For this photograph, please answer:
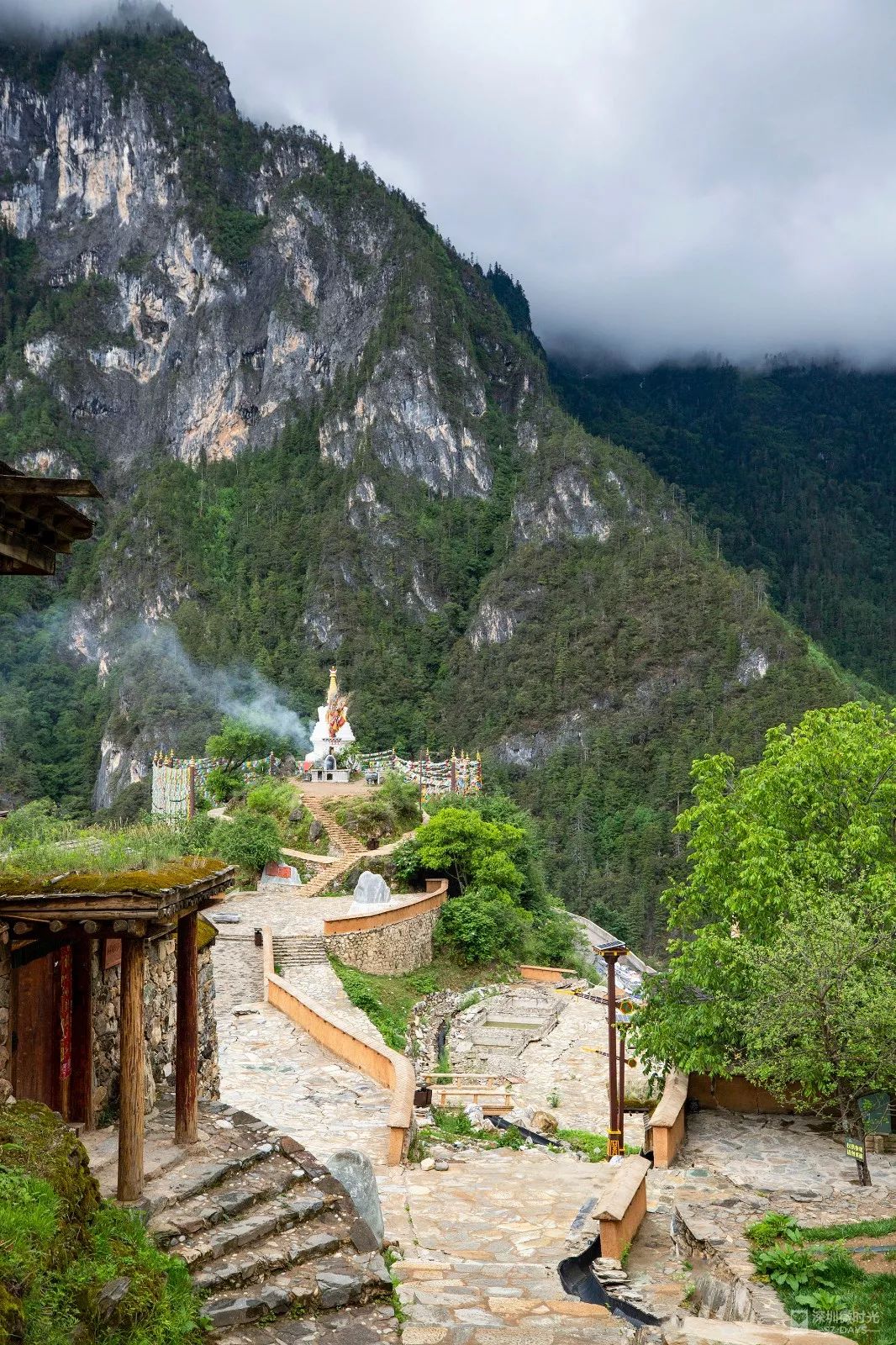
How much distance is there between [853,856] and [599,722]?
82779 mm

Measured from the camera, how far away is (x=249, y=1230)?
6945 mm

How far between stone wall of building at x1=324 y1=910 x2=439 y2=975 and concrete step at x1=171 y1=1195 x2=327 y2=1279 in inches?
620

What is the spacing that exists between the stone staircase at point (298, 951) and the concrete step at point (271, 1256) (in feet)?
48.1

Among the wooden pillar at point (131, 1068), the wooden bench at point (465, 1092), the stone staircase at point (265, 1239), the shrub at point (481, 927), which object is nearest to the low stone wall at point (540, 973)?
the shrub at point (481, 927)

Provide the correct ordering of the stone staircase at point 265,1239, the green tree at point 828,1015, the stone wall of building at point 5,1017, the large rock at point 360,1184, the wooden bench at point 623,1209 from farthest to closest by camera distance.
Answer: the green tree at point 828,1015, the wooden bench at point 623,1209, the large rock at point 360,1184, the stone wall of building at point 5,1017, the stone staircase at point 265,1239

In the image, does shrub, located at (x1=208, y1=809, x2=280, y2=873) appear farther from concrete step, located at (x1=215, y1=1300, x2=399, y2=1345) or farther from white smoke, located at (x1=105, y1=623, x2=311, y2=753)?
white smoke, located at (x1=105, y1=623, x2=311, y2=753)

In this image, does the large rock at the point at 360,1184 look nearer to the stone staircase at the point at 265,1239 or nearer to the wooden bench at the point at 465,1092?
the stone staircase at the point at 265,1239

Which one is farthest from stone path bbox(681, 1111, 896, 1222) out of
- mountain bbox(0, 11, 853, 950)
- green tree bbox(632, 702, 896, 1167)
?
mountain bbox(0, 11, 853, 950)

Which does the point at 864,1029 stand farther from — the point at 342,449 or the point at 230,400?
the point at 230,400

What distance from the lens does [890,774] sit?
44.3 ft

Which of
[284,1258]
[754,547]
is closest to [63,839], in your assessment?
[284,1258]

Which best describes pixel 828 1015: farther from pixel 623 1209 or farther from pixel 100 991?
pixel 100 991

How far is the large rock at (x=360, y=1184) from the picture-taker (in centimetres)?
776

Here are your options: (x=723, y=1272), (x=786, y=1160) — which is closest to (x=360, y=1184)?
(x=723, y=1272)
